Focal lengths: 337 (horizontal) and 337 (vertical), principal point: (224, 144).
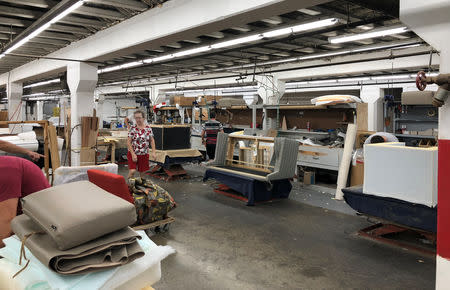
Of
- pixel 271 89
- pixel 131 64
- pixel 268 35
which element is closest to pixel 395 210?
pixel 268 35

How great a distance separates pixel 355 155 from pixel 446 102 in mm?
4896

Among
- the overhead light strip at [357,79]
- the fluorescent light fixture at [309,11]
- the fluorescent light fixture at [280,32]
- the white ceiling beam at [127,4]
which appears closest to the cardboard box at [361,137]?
the fluorescent light fixture at [309,11]

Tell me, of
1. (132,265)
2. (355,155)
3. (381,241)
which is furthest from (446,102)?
(355,155)

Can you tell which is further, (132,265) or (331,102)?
(331,102)

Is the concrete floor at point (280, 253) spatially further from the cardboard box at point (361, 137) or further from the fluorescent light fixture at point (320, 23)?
the fluorescent light fixture at point (320, 23)

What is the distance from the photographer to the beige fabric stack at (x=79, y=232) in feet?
3.89

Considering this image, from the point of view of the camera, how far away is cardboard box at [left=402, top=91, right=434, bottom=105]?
4.76 m

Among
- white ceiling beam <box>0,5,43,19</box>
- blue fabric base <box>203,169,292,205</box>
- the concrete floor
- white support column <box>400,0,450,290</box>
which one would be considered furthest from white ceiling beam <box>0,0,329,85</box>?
the concrete floor

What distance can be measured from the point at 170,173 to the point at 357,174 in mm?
4376

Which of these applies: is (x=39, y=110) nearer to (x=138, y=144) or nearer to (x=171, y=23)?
(x=138, y=144)

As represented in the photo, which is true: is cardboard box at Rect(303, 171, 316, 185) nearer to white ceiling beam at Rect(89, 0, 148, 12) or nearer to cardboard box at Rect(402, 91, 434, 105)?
cardboard box at Rect(402, 91, 434, 105)

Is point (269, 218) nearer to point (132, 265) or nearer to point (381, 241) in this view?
point (381, 241)

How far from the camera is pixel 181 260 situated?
3826 mm

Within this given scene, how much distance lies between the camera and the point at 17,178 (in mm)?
2141
